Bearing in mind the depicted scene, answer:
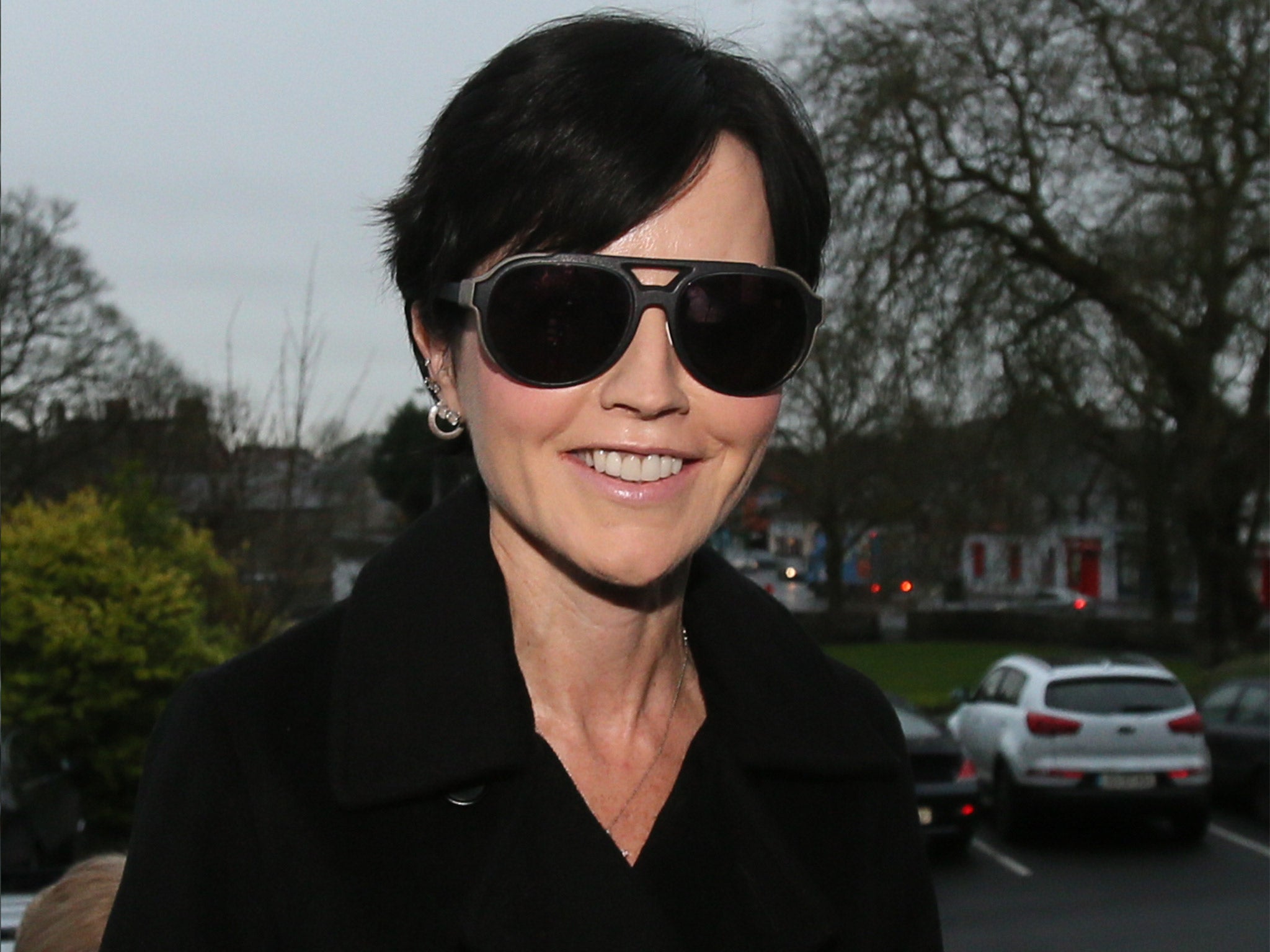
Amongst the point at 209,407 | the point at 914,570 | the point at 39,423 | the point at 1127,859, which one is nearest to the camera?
the point at 1127,859

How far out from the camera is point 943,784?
13.6 m

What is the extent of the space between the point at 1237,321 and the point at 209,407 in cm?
1517

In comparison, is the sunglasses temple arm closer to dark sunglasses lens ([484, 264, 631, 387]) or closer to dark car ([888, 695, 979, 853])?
dark sunglasses lens ([484, 264, 631, 387])

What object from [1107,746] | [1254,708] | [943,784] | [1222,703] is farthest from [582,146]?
[1222,703]

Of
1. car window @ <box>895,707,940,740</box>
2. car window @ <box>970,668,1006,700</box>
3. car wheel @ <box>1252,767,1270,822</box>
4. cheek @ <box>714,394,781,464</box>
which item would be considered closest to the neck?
cheek @ <box>714,394,781,464</box>

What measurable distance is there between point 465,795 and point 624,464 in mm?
371

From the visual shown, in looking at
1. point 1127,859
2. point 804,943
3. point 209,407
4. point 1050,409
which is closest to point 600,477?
point 804,943

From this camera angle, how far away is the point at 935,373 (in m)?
21.3

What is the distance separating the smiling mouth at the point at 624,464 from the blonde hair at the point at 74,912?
1.48m

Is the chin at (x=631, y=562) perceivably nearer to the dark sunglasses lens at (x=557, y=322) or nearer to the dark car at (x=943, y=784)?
the dark sunglasses lens at (x=557, y=322)

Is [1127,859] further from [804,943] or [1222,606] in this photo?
[1222,606]

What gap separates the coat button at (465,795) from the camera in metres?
1.57

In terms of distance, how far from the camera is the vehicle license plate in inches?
546

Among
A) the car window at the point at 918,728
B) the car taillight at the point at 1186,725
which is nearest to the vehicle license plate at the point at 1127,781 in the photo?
the car taillight at the point at 1186,725
